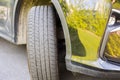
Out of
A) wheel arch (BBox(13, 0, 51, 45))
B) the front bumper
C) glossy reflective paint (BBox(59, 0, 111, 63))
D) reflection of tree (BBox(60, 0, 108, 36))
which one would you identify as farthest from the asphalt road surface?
reflection of tree (BBox(60, 0, 108, 36))

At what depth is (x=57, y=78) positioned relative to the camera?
2.54 metres

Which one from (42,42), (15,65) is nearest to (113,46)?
(42,42)

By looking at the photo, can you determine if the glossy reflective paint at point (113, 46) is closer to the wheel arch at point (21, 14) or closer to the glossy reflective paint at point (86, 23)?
the glossy reflective paint at point (86, 23)

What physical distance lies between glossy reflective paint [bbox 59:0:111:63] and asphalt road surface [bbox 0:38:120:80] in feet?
2.72

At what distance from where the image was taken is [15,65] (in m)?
3.26

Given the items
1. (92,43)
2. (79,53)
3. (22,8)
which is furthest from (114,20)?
(22,8)

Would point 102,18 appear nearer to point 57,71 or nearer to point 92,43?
point 92,43

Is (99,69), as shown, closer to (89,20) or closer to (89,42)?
(89,42)

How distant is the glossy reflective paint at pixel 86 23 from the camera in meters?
1.99

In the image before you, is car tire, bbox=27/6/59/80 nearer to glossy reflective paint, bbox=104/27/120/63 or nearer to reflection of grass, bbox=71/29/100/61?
reflection of grass, bbox=71/29/100/61

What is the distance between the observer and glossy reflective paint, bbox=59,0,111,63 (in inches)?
78.2

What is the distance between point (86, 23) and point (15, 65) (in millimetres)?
1464

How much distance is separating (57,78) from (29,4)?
77cm

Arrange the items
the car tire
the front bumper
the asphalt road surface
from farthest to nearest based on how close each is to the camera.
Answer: the asphalt road surface
the car tire
the front bumper
